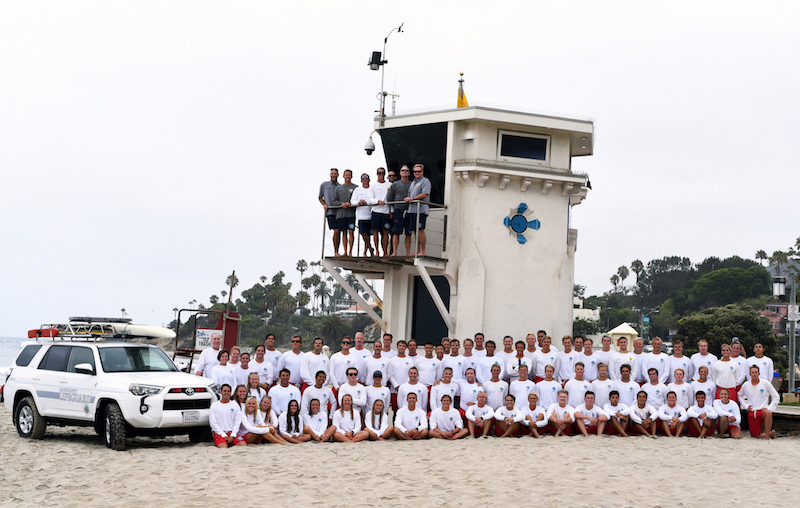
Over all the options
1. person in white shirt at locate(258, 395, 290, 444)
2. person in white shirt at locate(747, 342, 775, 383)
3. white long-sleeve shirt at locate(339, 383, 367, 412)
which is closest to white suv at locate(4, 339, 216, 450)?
person in white shirt at locate(258, 395, 290, 444)

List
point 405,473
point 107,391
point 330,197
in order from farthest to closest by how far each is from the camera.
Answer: point 330,197 < point 107,391 < point 405,473

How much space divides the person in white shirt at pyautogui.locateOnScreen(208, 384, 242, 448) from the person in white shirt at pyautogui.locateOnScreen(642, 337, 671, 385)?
7249 mm

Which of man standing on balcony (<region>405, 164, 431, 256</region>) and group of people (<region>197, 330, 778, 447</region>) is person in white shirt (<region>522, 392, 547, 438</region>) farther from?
man standing on balcony (<region>405, 164, 431, 256</region>)

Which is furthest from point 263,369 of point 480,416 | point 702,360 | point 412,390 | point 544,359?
point 702,360

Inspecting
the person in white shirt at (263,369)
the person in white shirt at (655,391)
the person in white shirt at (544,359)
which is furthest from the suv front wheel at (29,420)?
the person in white shirt at (655,391)

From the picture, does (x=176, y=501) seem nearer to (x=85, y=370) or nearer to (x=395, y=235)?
(x=85, y=370)

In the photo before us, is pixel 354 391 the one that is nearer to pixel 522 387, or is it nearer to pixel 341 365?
pixel 341 365

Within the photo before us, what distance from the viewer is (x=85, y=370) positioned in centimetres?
1154

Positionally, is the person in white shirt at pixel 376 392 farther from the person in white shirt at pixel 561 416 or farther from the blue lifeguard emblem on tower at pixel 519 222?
the blue lifeguard emblem on tower at pixel 519 222

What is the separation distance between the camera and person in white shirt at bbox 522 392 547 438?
1238cm

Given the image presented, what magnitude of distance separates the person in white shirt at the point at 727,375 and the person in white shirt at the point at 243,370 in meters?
8.19

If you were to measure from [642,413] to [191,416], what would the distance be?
7.44m

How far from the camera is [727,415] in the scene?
12859mm

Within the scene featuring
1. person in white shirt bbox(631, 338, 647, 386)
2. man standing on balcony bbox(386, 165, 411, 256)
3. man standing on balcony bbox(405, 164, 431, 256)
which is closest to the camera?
person in white shirt bbox(631, 338, 647, 386)
